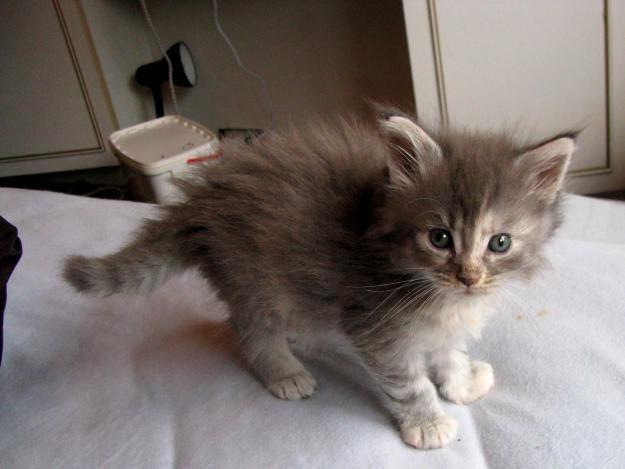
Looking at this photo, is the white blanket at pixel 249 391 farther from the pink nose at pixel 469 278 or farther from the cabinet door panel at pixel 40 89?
the cabinet door panel at pixel 40 89

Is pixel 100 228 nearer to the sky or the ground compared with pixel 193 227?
nearer to the ground

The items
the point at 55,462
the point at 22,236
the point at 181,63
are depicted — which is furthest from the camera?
the point at 181,63

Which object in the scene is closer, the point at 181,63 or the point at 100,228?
the point at 100,228

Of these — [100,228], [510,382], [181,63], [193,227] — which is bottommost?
[510,382]

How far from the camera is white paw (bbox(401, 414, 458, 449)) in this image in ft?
3.18

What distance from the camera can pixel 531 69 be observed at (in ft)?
6.25

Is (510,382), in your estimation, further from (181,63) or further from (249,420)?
(181,63)

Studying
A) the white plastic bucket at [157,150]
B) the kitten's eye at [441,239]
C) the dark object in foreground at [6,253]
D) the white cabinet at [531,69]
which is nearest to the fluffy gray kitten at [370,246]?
the kitten's eye at [441,239]

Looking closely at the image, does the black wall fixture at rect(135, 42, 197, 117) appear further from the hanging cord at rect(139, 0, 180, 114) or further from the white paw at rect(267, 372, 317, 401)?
the white paw at rect(267, 372, 317, 401)

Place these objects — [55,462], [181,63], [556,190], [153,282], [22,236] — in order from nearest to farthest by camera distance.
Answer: [556,190]
[55,462]
[153,282]
[22,236]
[181,63]

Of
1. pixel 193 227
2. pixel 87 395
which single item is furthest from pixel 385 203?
pixel 87 395

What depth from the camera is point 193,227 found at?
108 centimetres

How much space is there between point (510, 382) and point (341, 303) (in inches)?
14.9

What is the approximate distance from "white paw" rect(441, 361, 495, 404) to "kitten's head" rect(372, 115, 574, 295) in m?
0.28
